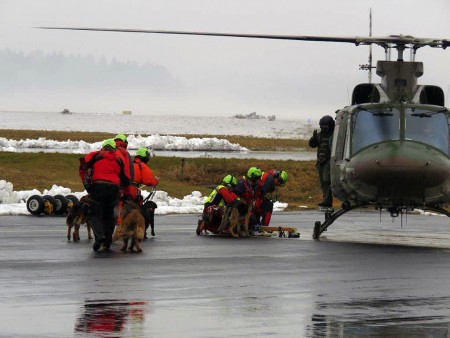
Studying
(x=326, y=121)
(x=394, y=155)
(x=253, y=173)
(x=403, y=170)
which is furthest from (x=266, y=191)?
(x=403, y=170)

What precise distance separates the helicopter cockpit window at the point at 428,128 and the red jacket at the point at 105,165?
548 cm

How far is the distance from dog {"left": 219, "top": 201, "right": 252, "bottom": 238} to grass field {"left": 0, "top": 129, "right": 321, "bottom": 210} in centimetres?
1332

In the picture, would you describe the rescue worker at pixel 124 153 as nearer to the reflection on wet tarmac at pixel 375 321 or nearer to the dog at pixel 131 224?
the dog at pixel 131 224

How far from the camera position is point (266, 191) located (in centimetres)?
2631

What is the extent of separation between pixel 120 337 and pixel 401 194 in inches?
492

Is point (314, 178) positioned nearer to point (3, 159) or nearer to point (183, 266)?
point (3, 159)

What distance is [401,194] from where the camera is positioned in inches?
898

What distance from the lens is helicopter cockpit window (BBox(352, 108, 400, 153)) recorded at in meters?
23.1

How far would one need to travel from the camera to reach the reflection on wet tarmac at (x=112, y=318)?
1141 centimetres

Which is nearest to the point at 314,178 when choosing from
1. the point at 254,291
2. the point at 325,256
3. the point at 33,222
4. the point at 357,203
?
the point at 33,222

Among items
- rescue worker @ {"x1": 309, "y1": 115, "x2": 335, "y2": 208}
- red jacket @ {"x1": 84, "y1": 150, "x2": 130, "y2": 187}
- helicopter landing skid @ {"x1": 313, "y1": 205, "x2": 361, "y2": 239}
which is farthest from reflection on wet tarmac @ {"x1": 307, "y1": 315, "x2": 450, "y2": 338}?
rescue worker @ {"x1": 309, "y1": 115, "x2": 335, "y2": 208}

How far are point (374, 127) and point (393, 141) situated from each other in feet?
1.97

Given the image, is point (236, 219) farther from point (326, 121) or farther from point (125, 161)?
point (125, 161)

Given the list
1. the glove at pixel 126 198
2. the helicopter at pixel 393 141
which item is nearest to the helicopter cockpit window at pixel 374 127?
the helicopter at pixel 393 141
